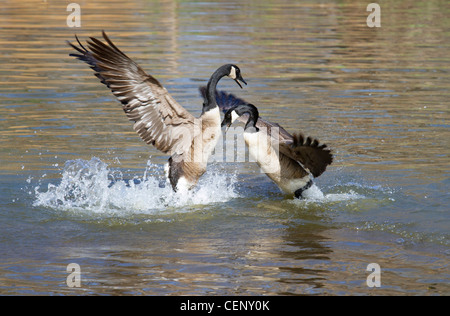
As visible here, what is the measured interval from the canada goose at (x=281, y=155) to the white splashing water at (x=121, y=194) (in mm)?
608

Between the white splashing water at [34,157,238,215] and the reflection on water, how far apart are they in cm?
2

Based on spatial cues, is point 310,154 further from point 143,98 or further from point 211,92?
point 143,98

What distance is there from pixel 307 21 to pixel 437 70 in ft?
30.0

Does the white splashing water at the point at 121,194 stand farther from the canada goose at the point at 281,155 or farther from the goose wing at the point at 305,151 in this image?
the goose wing at the point at 305,151

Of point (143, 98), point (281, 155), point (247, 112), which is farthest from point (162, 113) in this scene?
point (281, 155)

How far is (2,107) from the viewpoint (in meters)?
11.8

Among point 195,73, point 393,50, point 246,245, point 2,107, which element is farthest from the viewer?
point 393,50

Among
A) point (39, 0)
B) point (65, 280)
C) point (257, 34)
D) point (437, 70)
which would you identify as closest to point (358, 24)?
point (257, 34)

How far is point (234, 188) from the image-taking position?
26.8 ft

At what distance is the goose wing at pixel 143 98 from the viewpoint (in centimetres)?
709

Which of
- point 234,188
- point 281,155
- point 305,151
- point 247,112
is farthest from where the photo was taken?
point 234,188

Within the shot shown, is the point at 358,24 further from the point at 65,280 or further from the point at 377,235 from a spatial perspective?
the point at 65,280

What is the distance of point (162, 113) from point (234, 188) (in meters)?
1.37

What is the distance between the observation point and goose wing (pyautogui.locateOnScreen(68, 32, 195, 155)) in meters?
7.09
